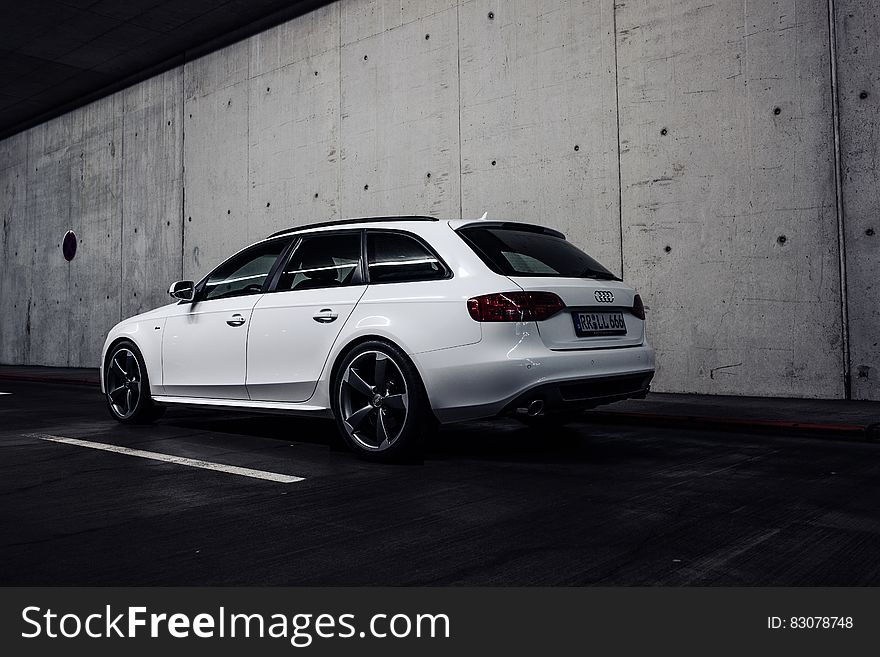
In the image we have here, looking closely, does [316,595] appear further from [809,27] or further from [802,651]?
[809,27]

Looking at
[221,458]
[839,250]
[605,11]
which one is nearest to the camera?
[221,458]

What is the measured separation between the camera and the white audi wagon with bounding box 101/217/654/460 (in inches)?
190

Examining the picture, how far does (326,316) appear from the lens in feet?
18.1

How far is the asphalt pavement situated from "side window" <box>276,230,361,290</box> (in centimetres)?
125

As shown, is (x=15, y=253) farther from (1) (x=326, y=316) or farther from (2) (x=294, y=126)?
(1) (x=326, y=316)

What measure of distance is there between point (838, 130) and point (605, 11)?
3363mm

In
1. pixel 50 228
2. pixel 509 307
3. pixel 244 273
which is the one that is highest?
pixel 50 228

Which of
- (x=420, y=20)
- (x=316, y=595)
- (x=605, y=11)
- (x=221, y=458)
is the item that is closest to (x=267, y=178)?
(x=420, y=20)

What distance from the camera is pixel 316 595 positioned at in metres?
2.67

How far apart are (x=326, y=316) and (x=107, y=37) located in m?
12.9

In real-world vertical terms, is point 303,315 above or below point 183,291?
below

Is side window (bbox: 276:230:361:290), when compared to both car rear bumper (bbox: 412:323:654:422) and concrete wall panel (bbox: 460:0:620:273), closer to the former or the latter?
car rear bumper (bbox: 412:323:654:422)

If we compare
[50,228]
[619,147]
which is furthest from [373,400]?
[50,228]

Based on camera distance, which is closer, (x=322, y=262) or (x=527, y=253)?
(x=527, y=253)
